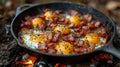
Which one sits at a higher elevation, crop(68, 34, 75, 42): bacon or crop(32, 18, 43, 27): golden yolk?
crop(32, 18, 43, 27): golden yolk

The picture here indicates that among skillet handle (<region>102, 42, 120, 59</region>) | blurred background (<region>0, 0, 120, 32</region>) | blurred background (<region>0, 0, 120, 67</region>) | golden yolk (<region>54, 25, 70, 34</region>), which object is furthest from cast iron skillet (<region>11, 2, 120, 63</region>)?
blurred background (<region>0, 0, 120, 32</region>)

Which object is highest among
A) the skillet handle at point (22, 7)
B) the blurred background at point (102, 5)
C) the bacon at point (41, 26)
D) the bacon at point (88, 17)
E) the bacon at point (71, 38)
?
the skillet handle at point (22, 7)

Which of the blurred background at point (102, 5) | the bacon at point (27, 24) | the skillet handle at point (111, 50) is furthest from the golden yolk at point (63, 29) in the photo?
the blurred background at point (102, 5)

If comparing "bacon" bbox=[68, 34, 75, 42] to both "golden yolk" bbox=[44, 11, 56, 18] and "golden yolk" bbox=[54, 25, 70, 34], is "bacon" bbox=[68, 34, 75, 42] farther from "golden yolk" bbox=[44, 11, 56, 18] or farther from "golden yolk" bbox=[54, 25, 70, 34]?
"golden yolk" bbox=[44, 11, 56, 18]

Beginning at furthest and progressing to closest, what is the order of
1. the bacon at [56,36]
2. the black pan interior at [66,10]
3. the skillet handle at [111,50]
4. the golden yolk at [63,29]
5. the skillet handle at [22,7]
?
the skillet handle at [22,7] < the black pan interior at [66,10] < the golden yolk at [63,29] < the bacon at [56,36] < the skillet handle at [111,50]

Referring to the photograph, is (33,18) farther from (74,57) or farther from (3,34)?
(74,57)

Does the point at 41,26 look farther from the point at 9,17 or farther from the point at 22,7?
the point at 9,17

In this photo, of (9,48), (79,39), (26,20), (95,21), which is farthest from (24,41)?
(95,21)

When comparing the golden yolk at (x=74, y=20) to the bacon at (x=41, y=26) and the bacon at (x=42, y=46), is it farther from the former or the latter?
the bacon at (x=42, y=46)

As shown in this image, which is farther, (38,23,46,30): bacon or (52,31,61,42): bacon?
(38,23,46,30): bacon
